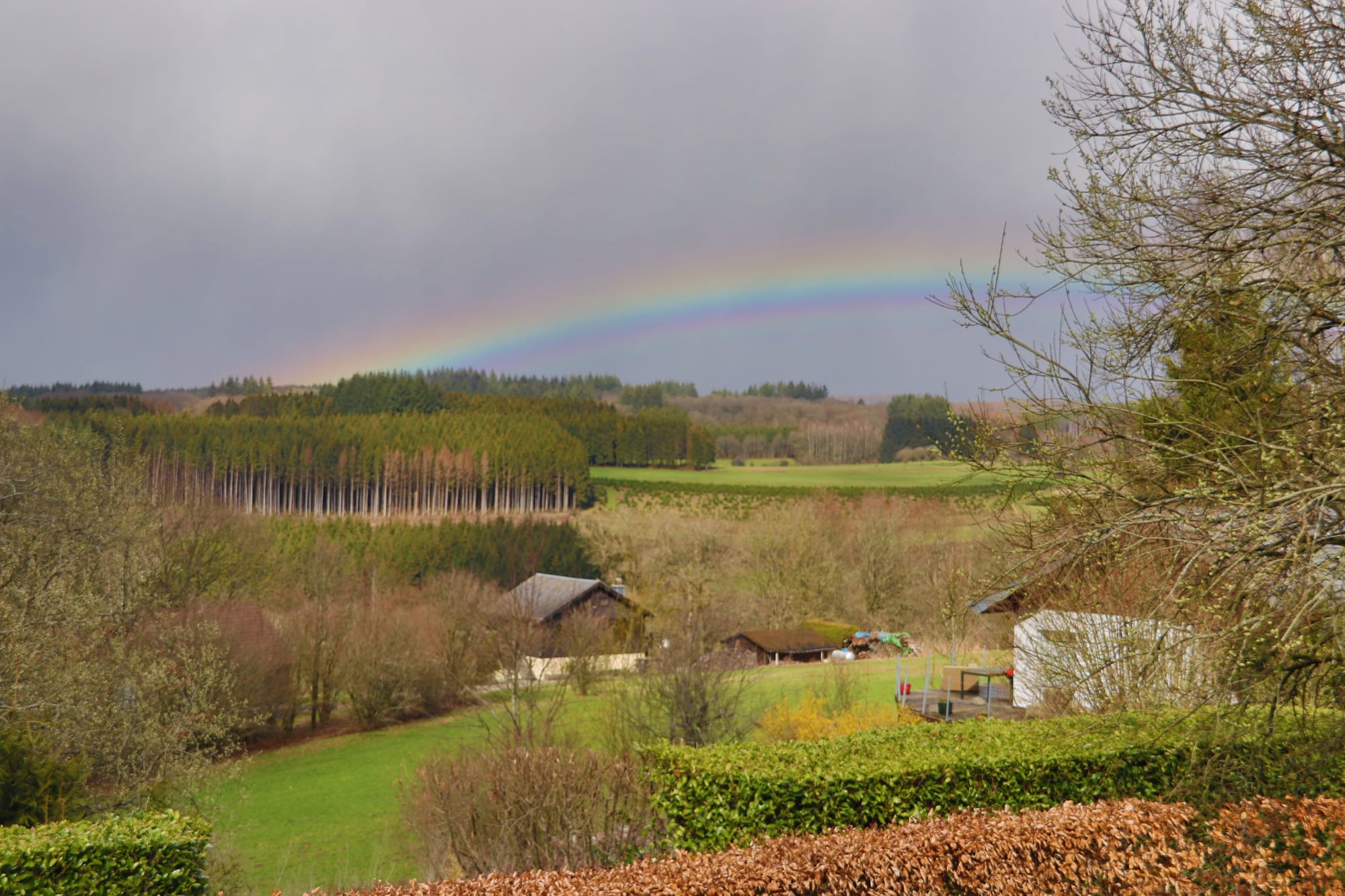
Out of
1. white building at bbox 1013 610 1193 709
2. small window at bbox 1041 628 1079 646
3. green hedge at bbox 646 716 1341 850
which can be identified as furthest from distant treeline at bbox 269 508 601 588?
green hedge at bbox 646 716 1341 850

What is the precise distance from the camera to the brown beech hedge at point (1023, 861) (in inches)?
279

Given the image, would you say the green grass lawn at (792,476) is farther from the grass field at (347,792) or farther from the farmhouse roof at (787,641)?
the grass field at (347,792)

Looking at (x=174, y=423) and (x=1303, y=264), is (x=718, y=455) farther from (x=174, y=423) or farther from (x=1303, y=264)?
(x=1303, y=264)

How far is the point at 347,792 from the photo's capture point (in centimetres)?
2989

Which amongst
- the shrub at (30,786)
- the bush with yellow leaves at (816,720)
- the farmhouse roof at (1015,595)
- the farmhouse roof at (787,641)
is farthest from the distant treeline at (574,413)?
the shrub at (30,786)

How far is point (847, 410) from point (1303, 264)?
122491mm

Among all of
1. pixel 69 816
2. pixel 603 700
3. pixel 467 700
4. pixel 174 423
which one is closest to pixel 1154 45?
pixel 69 816

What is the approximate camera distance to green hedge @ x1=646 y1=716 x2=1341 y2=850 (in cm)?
838

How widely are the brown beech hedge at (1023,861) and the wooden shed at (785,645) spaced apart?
4102 centimetres

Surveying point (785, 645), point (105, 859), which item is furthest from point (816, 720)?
point (785, 645)

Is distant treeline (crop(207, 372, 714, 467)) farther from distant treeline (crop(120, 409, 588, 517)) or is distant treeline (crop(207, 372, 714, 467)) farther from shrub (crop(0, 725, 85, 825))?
shrub (crop(0, 725, 85, 825))

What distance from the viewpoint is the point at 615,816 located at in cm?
1102

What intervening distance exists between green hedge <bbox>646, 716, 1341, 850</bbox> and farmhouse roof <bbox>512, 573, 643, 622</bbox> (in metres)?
41.3

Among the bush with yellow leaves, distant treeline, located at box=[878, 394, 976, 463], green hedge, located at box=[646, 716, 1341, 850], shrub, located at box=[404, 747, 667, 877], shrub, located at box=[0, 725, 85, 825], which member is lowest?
the bush with yellow leaves
